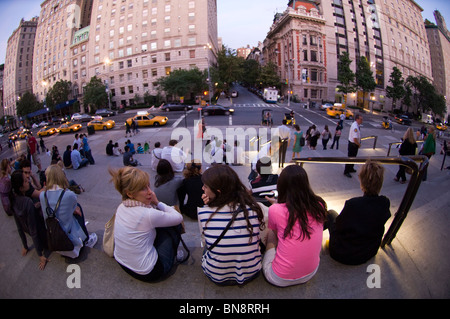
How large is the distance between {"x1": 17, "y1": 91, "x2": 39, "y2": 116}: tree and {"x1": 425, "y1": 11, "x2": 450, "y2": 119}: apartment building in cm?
11002

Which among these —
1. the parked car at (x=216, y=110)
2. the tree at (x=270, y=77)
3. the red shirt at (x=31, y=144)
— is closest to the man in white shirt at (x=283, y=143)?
the red shirt at (x=31, y=144)

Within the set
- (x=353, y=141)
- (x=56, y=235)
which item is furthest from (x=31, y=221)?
(x=353, y=141)

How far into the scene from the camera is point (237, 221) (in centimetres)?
187

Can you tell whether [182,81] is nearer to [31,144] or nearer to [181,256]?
[31,144]

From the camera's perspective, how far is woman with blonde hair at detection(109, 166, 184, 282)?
208 centimetres

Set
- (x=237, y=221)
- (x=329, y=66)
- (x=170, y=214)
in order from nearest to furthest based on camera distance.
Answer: (x=237, y=221) → (x=170, y=214) → (x=329, y=66)

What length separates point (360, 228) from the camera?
7.39 feet

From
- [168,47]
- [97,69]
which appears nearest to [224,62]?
[168,47]

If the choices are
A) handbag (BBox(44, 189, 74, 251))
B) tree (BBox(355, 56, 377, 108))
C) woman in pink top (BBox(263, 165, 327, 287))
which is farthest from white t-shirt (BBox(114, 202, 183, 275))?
tree (BBox(355, 56, 377, 108))

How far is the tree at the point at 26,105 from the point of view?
2372 inches
